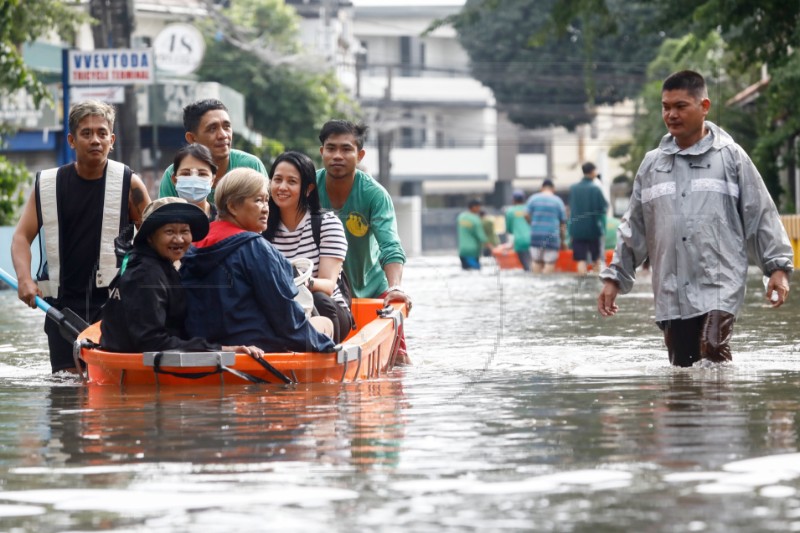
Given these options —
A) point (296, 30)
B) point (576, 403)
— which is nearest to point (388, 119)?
point (296, 30)

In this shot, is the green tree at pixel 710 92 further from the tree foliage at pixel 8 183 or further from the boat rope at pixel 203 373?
the boat rope at pixel 203 373

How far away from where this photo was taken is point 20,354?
13.1 meters

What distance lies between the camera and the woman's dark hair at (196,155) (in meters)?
9.98

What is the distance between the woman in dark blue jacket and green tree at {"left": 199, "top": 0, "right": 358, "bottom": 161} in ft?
141

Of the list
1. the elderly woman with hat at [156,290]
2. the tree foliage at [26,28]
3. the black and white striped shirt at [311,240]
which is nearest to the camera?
the elderly woman with hat at [156,290]

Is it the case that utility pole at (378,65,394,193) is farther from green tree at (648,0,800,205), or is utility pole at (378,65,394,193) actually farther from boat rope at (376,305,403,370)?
boat rope at (376,305,403,370)

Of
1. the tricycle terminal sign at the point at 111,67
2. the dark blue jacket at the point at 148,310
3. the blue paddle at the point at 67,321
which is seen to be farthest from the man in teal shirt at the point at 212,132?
the tricycle terminal sign at the point at 111,67

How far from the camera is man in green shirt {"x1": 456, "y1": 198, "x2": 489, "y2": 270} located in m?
34.7

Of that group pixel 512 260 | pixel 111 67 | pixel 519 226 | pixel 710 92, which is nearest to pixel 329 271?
pixel 111 67

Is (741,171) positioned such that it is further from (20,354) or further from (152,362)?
(20,354)

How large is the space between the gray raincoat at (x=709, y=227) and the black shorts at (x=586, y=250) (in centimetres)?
1789

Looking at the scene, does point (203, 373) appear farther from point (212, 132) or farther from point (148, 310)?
point (212, 132)

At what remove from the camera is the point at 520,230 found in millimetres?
32750

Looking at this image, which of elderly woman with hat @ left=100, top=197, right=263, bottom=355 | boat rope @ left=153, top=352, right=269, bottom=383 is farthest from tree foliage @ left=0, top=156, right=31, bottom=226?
boat rope @ left=153, top=352, right=269, bottom=383
